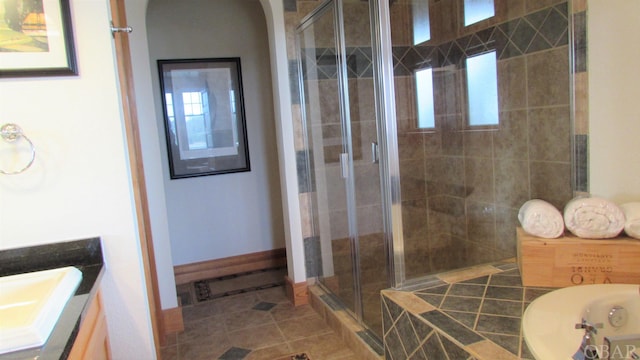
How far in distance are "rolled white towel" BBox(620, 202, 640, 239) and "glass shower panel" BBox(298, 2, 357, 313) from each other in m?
1.37

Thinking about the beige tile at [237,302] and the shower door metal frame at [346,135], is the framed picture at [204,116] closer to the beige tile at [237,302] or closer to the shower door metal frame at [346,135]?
the beige tile at [237,302]

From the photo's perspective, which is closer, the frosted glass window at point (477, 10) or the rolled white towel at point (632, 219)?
A: the rolled white towel at point (632, 219)

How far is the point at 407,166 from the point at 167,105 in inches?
84.0

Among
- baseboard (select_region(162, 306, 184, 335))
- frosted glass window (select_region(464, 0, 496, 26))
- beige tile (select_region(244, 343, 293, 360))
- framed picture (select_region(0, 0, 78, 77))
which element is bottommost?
beige tile (select_region(244, 343, 293, 360))

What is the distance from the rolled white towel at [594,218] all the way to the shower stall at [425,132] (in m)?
0.31

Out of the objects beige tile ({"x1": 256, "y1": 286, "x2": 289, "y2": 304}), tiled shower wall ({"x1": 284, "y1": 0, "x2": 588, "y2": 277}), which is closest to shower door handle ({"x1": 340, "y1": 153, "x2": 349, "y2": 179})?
tiled shower wall ({"x1": 284, "y1": 0, "x2": 588, "y2": 277})

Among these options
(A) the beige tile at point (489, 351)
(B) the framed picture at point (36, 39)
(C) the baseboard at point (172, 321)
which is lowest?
(C) the baseboard at point (172, 321)

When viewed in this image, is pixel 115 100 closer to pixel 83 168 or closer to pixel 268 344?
pixel 83 168

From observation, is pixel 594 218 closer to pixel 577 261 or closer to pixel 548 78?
pixel 577 261

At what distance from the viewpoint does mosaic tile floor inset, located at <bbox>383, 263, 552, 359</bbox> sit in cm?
147

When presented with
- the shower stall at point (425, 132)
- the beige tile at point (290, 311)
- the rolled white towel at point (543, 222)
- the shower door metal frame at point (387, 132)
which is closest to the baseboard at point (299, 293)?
the beige tile at point (290, 311)

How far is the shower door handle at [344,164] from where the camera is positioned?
259 cm

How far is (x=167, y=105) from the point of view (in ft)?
11.9

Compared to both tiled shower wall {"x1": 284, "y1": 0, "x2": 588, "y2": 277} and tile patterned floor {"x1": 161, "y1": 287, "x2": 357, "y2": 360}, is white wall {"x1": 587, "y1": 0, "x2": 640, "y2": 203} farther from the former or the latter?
tile patterned floor {"x1": 161, "y1": 287, "x2": 357, "y2": 360}
